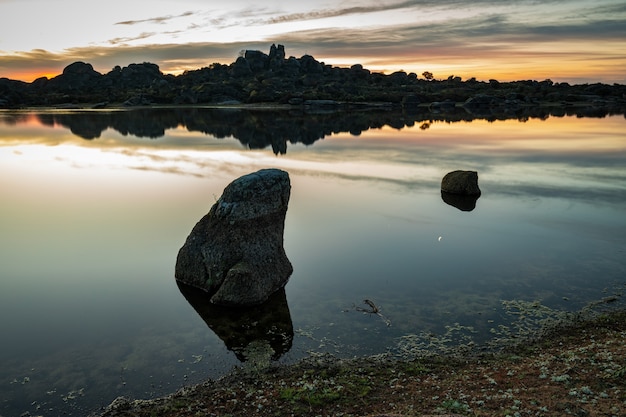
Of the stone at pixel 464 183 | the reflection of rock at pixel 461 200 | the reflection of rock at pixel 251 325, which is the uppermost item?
the stone at pixel 464 183

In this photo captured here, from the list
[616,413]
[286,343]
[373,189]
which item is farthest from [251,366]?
[373,189]

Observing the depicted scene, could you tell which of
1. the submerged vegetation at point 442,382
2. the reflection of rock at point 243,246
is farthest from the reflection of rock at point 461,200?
the submerged vegetation at point 442,382

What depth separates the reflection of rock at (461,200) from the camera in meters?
35.6

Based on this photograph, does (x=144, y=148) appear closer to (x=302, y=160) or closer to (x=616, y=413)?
(x=302, y=160)

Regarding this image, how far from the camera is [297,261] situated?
2388 centimetres

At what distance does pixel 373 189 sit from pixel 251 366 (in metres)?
28.6

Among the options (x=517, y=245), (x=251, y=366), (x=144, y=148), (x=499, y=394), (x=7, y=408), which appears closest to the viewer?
(x=499, y=394)

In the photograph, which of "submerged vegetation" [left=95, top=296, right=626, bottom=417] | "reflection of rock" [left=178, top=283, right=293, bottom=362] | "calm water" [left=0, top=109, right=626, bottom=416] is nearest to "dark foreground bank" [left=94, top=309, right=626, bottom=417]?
"submerged vegetation" [left=95, top=296, right=626, bottom=417]

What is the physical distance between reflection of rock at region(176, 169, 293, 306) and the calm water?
44.6 inches

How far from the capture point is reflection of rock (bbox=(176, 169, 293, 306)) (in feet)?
65.3

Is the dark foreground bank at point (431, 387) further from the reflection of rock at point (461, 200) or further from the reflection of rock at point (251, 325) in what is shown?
the reflection of rock at point (461, 200)

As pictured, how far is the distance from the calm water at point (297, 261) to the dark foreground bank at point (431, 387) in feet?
3.44

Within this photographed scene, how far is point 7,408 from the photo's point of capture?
41.3 ft

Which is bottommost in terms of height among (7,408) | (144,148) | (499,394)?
(7,408)
